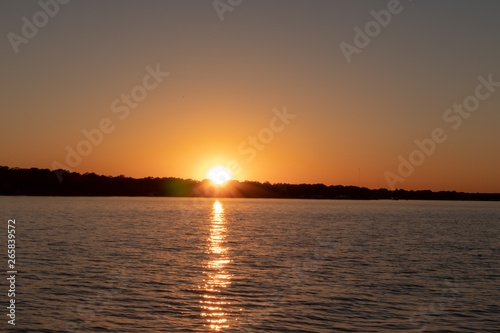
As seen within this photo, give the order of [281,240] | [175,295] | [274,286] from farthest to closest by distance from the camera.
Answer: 1. [281,240]
2. [274,286]
3. [175,295]

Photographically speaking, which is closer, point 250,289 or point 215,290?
point 215,290

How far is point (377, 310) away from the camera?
98.4 ft

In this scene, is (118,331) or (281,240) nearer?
(118,331)

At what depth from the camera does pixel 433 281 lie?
40.8m

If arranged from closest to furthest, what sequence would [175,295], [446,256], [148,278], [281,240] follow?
[175,295] → [148,278] → [446,256] → [281,240]

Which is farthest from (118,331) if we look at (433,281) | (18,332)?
(433,281)

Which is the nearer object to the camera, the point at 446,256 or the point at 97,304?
the point at 97,304

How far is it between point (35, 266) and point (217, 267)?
16107 millimetres

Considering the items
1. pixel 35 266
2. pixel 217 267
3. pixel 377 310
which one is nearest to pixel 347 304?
pixel 377 310

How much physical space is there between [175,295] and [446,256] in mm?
37571

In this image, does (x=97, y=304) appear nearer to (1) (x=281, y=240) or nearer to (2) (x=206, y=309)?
(2) (x=206, y=309)

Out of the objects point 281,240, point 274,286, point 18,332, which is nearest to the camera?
point 18,332

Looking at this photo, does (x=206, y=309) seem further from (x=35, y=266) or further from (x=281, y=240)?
(x=281, y=240)

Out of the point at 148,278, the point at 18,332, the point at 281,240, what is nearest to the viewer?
the point at 18,332
